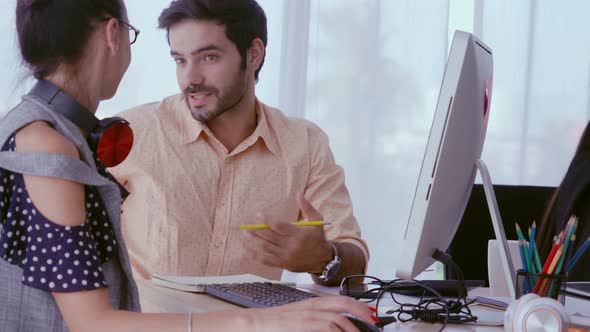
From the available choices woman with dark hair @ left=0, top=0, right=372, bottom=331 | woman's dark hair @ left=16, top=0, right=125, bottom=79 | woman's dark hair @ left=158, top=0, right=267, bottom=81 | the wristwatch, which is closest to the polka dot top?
woman with dark hair @ left=0, top=0, right=372, bottom=331

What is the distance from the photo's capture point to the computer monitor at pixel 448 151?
1.14 m

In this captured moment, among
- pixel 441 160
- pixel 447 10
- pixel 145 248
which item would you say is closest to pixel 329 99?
pixel 447 10

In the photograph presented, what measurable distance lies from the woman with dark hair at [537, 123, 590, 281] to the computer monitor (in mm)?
584

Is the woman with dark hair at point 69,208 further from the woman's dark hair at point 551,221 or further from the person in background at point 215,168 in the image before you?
the woman's dark hair at point 551,221

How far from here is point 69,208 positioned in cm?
96

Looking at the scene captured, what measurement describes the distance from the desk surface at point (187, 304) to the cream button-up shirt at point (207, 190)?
45 centimetres

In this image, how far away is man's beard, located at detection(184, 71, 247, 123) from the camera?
2027mm

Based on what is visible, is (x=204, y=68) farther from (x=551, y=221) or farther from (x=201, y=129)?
(x=551, y=221)

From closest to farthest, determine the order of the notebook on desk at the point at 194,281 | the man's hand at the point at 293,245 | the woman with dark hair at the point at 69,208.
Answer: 1. the woman with dark hair at the point at 69,208
2. the notebook on desk at the point at 194,281
3. the man's hand at the point at 293,245

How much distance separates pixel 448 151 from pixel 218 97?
102 centimetres

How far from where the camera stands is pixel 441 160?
1146 millimetres

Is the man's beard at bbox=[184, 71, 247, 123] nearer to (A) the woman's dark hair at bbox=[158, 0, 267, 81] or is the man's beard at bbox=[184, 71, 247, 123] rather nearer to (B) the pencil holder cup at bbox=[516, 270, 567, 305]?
(A) the woman's dark hair at bbox=[158, 0, 267, 81]

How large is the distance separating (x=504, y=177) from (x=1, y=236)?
2.71 m

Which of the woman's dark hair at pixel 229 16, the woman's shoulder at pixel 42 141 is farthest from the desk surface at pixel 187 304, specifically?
the woman's dark hair at pixel 229 16
